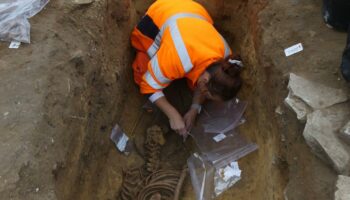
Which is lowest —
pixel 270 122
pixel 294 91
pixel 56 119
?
pixel 270 122

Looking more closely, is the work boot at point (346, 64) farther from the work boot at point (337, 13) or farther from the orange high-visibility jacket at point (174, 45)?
the orange high-visibility jacket at point (174, 45)

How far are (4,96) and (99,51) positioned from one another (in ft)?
3.32

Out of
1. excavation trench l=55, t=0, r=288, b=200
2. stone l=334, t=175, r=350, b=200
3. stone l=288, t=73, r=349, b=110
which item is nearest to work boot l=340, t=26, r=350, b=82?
stone l=288, t=73, r=349, b=110

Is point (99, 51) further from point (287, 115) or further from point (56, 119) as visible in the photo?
point (287, 115)

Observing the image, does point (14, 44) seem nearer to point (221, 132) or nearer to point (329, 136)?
point (221, 132)

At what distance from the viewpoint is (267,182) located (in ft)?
11.3

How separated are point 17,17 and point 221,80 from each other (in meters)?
1.75

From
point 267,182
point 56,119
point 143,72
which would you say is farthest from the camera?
point 143,72

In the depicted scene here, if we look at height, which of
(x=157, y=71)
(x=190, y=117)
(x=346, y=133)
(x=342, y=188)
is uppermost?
(x=346, y=133)

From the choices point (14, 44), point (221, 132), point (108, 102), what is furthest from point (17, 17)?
point (221, 132)

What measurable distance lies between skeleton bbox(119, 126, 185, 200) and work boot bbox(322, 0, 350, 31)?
178 cm

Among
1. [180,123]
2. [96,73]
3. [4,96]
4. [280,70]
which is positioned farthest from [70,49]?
[280,70]

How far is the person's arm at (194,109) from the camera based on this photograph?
13.5 ft

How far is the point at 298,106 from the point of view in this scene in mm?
3125
